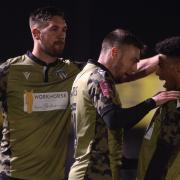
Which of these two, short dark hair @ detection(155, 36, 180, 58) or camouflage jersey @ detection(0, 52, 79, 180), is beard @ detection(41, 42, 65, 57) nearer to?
camouflage jersey @ detection(0, 52, 79, 180)

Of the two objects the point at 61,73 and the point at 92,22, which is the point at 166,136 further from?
the point at 92,22

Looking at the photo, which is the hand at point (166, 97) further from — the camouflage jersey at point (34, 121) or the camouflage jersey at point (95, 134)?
the camouflage jersey at point (34, 121)

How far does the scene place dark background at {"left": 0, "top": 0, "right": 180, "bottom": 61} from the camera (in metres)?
5.06

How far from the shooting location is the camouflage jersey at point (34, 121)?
323 cm

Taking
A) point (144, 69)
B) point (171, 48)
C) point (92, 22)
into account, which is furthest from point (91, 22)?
point (171, 48)

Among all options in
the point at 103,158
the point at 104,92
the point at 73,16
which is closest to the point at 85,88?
the point at 104,92

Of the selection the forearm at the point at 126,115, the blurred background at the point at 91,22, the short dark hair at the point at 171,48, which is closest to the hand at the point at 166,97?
the forearm at the point at 126,115

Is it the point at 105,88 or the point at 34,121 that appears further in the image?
the point at 34,121

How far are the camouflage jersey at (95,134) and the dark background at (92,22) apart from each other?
227cm

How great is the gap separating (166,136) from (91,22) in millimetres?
2673

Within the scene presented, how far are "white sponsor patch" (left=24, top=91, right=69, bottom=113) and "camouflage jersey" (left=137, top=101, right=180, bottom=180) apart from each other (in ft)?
2.33

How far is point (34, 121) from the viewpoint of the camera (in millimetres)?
3238

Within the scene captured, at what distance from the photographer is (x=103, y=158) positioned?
2.74 metres

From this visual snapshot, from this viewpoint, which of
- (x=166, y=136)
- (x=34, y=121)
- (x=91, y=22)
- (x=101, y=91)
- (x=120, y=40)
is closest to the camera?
(x=166, y=136)
